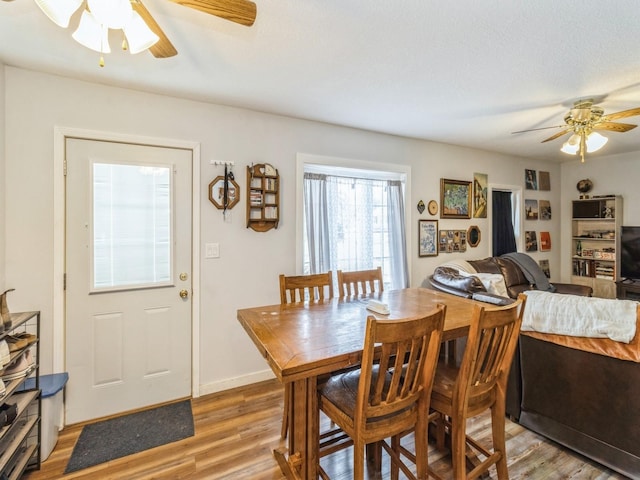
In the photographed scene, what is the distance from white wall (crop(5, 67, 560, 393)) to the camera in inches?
84.5

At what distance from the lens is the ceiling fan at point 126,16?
1.10 metres

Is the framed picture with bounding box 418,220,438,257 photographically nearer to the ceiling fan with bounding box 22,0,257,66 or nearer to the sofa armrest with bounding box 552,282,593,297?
the sofa armrest with bounding box 552,282,593,297

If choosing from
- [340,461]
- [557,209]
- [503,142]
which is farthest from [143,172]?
[557,209]

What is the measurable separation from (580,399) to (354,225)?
7.90ft

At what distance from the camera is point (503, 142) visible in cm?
407

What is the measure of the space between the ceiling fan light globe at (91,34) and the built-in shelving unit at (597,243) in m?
6.34

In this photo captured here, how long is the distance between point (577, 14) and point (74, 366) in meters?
3.85

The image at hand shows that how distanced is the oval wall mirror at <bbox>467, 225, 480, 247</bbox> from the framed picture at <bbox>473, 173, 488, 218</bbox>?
0.60ft

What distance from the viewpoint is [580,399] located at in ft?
6.01

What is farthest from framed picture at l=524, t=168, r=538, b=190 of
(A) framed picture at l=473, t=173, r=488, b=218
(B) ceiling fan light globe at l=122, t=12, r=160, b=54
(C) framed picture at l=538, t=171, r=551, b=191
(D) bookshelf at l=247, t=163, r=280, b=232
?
(B) ceiling fan light globe at l=122, t=12, r=160, b=54

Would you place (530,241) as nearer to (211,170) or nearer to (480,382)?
(480,382)

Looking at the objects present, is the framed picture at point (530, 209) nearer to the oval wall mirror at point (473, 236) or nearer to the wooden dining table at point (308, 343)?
the oval wall mirror at point (473, 236)

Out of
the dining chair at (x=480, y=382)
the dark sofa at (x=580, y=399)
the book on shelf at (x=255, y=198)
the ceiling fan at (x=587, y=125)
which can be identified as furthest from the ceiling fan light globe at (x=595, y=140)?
the book on shelf at (x=255, y=198)

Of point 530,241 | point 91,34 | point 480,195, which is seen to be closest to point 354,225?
point 480,195
